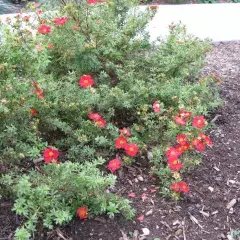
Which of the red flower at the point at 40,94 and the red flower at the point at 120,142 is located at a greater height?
the red flower at the point at 40,94

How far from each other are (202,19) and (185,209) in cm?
436

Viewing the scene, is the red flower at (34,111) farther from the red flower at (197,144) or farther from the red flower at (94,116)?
the red flower at (197,144)

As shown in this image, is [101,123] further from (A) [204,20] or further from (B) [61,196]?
(A) [204,20]

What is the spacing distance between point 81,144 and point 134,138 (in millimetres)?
391

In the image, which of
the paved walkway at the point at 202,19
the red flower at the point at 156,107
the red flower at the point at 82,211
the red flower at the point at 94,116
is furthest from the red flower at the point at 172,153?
the paved walkway at the point at 202,19

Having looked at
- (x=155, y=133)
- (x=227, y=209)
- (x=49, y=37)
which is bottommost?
(x=227, y=209)

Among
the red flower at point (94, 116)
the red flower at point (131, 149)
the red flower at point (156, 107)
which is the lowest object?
the red flower at point (131, 149)

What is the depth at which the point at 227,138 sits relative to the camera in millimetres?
3623

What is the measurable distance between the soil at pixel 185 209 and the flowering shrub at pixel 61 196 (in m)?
0.09

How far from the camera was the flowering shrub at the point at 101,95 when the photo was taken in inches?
109

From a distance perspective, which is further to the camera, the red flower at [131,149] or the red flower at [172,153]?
the red flower at [131,149]

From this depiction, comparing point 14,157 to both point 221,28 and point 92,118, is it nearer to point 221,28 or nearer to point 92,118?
point 92,118

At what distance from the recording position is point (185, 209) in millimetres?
2828

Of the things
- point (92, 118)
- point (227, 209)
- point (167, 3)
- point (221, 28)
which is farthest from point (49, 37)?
point (167, 3)
